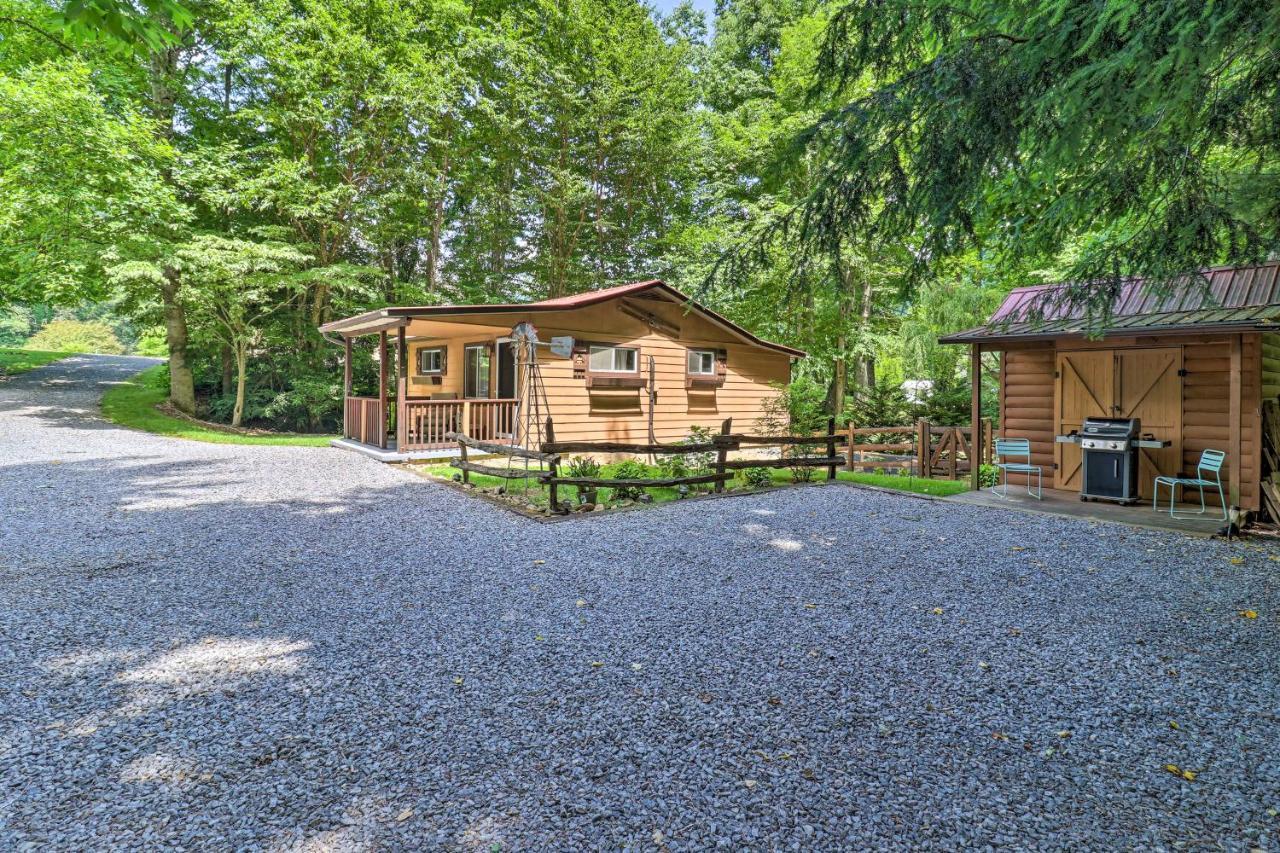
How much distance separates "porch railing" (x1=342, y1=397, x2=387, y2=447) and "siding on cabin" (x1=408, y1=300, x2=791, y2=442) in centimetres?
225

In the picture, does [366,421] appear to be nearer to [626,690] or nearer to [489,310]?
[489,310]

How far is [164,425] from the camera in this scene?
562 inches

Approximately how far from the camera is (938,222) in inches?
154

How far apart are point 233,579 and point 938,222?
565 cm

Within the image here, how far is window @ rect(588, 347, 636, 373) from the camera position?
41.5 ft

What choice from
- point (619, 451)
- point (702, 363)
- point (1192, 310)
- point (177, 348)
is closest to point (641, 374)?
point (702, 363)

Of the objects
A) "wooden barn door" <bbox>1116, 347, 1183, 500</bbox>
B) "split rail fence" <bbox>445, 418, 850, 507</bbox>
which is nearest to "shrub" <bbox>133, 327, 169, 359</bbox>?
"split rail fence" <bbox>445, 418, 850, 507</bbox>

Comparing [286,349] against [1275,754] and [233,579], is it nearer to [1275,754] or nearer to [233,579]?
Result: [233,579]

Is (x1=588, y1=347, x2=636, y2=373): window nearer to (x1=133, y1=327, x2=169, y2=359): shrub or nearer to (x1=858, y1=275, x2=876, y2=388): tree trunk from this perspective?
(x1=858, y1=275, x2=876, y2=388): tree trunk

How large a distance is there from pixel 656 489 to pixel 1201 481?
21.9ft

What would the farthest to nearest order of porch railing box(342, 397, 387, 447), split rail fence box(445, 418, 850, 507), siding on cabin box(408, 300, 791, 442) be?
siding on cabin box(408, 300, 791, 442) < porch railing box(342, 397, 387, 447) < split rail fence box(445, 418, 850, 507)

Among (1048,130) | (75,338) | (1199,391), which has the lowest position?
(1199,391)

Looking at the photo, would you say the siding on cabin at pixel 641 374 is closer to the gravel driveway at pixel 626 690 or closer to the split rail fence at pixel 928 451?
the split rail fence at pixel 928 451

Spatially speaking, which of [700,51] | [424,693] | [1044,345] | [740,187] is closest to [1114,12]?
[424,693]
